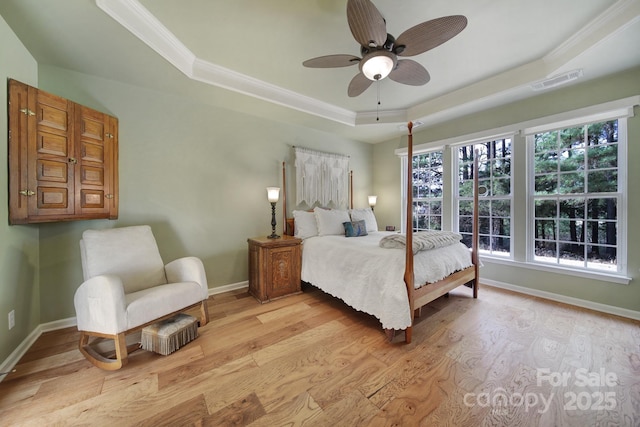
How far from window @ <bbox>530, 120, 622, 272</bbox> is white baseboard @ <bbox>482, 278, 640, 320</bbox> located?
394mm

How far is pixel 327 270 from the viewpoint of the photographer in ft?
8.64

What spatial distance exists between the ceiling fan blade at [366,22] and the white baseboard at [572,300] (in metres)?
3.43

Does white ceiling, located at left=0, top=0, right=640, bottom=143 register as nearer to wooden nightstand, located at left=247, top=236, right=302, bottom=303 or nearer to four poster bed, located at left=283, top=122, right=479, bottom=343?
four poster bed, located at left=283, top=122, right=479, bottom=343

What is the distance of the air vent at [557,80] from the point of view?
2.32 meters

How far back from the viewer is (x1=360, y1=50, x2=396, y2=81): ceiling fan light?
168 centimetres

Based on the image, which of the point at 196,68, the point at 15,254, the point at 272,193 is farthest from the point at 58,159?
the point at 272,193

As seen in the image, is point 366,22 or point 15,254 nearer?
point 366,22

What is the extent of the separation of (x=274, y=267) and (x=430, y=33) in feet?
8.65

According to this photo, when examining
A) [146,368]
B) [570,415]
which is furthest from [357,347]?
[146,368]

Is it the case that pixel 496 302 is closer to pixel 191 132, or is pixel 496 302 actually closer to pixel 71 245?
pixel 191 132

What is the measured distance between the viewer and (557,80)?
2418mm

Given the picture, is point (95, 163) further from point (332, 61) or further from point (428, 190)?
point (428, 190)

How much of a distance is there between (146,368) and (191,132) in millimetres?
2479

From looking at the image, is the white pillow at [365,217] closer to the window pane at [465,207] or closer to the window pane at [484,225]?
the window pane at [465,207]
